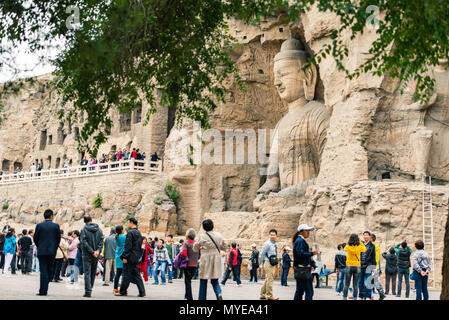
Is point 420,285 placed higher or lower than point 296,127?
lower

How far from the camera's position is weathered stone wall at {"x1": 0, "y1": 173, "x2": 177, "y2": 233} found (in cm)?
2577

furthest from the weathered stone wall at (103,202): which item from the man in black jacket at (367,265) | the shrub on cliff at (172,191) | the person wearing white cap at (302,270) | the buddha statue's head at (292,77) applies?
the person wearing white cap at (302,270)

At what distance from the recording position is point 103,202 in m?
27.3

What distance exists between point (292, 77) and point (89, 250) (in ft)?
48.3

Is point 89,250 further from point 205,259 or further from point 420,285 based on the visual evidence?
point 420,285

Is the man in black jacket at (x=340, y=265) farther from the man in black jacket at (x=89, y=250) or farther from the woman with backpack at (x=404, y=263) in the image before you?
the man in black jacket at (x=89, y=250)

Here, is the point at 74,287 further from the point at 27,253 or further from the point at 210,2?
the point at 210,2

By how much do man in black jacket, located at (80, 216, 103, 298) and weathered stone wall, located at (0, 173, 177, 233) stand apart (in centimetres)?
1473

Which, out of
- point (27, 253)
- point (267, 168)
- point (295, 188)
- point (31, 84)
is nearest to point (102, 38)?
point (31, 84)

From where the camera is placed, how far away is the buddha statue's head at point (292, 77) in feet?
77.3

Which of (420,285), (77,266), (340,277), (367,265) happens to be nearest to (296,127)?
(340,277)
